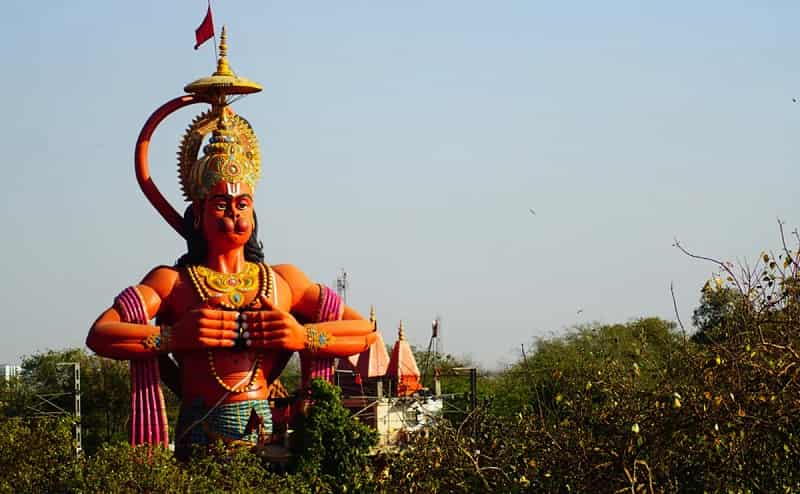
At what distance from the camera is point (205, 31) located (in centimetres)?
2083

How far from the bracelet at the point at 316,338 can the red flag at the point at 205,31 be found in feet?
15.6

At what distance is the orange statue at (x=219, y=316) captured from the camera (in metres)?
18.3

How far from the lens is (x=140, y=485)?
49.8ft

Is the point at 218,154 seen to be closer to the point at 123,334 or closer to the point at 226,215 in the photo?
the point at 226,215

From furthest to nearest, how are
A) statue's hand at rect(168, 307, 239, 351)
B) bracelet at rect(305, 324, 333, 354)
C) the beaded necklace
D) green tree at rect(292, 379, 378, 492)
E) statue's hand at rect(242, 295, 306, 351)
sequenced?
bracelet at rect(305, 324, 333, 354), the beaded necklace, statue's hand at rect(242, 295, 306, 351), statue's hand at rect(168, 307, 239, 351), green tree at rect(292, 379, 378, 492)

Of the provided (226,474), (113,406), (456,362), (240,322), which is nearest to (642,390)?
(226,474)

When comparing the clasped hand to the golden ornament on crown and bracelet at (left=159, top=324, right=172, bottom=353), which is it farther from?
the golden ornament on crown

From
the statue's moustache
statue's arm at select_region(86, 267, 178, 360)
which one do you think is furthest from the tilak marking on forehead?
statue's arm at select_region(86, 267, 178, 360)

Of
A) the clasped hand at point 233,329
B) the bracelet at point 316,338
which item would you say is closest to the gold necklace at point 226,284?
the clasped hand at point 233,329

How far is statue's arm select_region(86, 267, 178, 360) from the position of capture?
1816 cm

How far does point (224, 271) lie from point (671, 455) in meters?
10.2

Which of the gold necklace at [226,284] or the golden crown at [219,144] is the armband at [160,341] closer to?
the gold necklace at [226,284]

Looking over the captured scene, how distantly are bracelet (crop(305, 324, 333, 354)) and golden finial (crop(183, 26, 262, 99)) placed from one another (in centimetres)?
345

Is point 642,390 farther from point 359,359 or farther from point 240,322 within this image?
point 359,359
